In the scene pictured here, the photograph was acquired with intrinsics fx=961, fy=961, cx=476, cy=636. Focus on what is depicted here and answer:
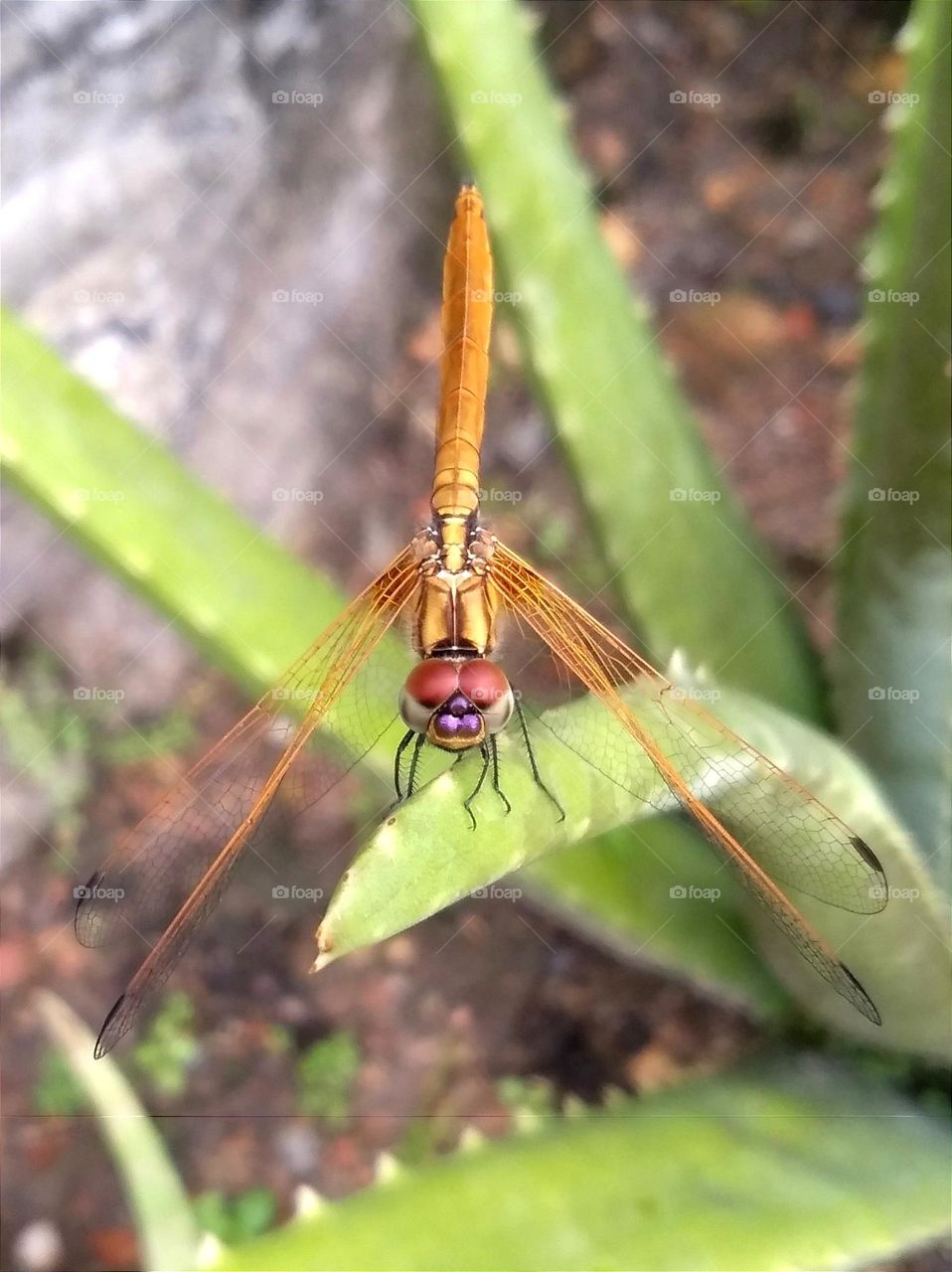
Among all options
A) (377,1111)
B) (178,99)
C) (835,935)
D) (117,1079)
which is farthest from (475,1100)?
(178,99)

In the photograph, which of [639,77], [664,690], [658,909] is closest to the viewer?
[664,690]

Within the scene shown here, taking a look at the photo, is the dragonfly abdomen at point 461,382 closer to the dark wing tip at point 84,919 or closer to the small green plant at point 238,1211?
the dark wing tip at point 84,919

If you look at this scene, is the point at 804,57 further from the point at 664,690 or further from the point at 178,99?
the point at 664,690

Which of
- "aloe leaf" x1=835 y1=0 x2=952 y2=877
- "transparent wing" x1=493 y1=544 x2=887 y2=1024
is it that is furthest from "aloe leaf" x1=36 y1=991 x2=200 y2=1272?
"aloe leaf" x1=835 y1=0 x2=952 y2=877

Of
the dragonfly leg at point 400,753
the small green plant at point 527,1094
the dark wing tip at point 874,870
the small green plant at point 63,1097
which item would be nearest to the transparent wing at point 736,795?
the dark wing tip at point 874,870

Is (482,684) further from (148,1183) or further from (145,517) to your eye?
(148,1183)

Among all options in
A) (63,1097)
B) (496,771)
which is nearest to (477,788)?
(496,771)

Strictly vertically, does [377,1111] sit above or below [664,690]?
below
